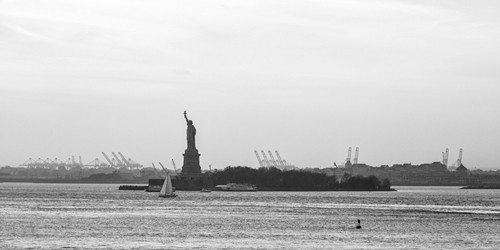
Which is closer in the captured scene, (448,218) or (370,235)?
(370,235)

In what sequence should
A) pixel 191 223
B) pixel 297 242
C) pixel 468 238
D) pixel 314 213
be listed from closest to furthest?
pixel 297 242 < pixel 468 238 < pixel 191 223 < pixel 314 213

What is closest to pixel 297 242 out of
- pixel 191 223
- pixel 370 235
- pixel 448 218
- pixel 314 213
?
pixel 370 235

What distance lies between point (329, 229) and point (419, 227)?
7.44 m

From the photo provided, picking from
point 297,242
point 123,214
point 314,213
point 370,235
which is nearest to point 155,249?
point 297,242

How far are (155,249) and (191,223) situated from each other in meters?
28.5

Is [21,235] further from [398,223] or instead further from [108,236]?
[398,223]

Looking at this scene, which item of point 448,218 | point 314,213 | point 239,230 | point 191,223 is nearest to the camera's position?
point 239,230

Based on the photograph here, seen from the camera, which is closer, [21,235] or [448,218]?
[21,235]

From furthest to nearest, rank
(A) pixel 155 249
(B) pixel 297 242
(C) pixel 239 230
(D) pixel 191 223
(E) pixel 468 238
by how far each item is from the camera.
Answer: (D) pixel 191 223
(C) pixel 239 230
(E) pixel 468 238
(B) pixel 297 242
(A) pixel 155 249

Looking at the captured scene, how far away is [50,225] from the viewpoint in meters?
87.4

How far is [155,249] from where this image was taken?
64250mm

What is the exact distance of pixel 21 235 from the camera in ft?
248

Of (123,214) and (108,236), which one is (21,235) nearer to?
(108,236)

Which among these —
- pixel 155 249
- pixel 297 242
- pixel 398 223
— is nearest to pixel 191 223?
pixel 398 223
